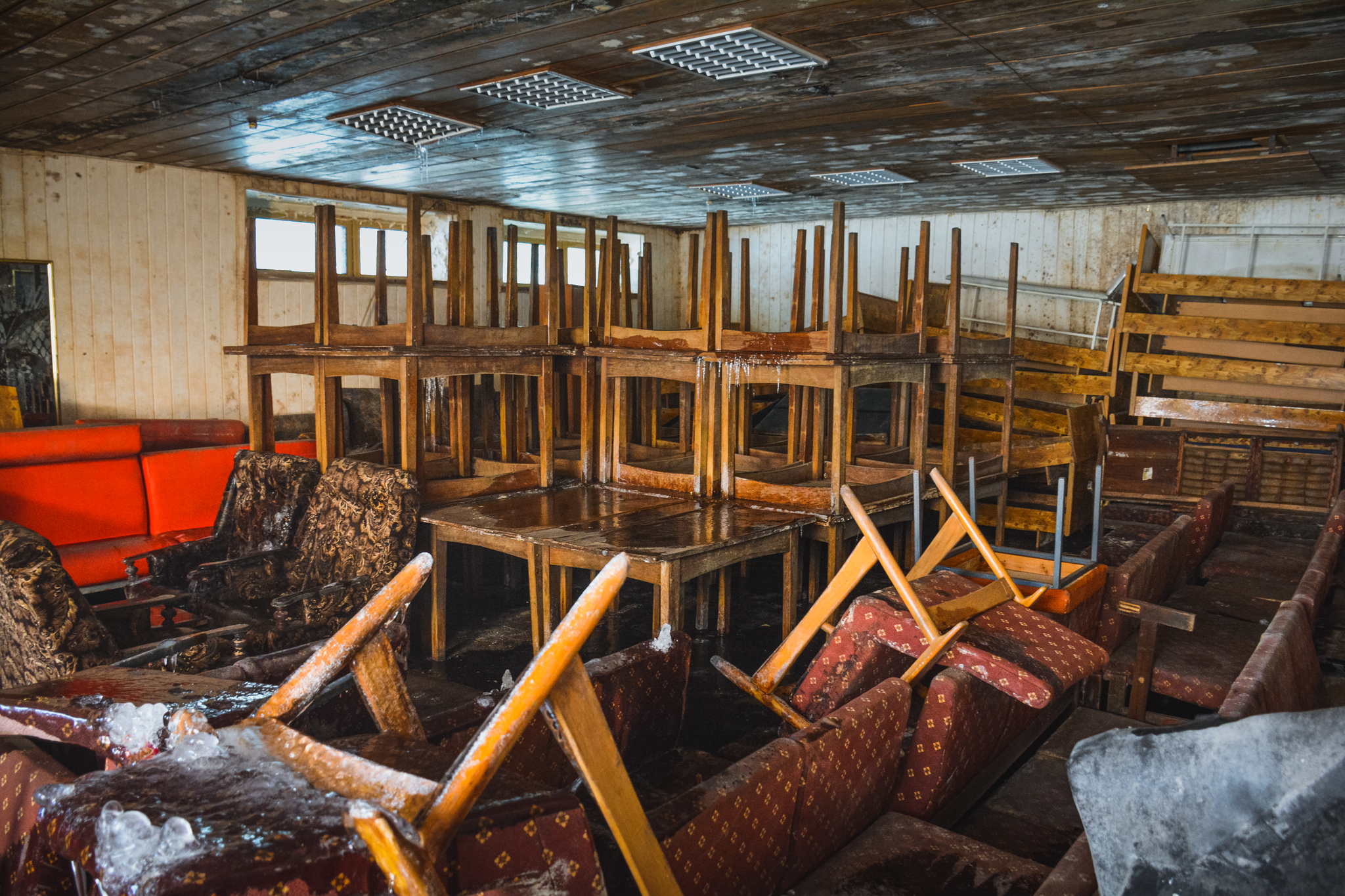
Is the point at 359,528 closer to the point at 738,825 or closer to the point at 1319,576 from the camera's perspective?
the point at 738,825

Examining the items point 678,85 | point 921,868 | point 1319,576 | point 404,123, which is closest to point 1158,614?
point 1319,576

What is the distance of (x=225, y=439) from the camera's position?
28.6 feet

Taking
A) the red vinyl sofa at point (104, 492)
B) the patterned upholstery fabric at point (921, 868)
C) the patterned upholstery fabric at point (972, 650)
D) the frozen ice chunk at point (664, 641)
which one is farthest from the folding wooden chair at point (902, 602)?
the red vinyl sofa at point (104, 492)

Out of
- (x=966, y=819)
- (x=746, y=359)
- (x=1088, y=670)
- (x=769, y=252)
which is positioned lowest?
(x=966, y=819)

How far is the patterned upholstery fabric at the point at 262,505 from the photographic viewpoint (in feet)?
19.3

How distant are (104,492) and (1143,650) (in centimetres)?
722

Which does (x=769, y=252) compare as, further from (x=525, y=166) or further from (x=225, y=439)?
(x=225, y=439)

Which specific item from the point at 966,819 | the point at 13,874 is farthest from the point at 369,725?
the point at 966,819

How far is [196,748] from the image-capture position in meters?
1.76

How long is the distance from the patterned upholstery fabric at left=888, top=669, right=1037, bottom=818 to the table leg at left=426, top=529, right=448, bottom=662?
3345mm

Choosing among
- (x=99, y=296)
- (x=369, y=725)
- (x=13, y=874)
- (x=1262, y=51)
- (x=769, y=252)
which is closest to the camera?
(x=13, y=874)

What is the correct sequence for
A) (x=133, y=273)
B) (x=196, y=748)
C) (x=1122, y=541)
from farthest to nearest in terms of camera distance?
1. (x=133, y=273)
2. (x=1122, y=541)
3. (x=196, y=748)

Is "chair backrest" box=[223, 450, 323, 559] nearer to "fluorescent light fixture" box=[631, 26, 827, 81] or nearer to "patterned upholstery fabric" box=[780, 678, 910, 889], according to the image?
"fluorescent light fixture" box=[631, 26, 827, 81]

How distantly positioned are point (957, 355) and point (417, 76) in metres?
4.33
